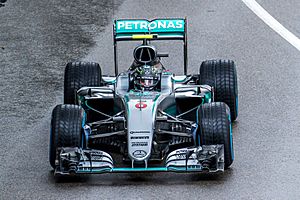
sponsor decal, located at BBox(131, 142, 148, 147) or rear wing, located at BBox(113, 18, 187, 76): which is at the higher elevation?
rear wing, located at BBox(113, 18, 187, 76)

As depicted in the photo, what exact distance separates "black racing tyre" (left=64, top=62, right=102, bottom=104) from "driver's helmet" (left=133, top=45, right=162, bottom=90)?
24.8 inches

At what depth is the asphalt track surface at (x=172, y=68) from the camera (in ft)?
45.1

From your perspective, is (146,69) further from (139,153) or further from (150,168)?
(150,168)

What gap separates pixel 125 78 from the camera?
1538 centimetres

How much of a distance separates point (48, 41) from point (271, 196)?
946 cm

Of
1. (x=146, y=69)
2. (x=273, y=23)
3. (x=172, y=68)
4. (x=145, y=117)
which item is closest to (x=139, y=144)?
(x=145, y=117)

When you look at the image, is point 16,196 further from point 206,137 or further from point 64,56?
A: point 64,56

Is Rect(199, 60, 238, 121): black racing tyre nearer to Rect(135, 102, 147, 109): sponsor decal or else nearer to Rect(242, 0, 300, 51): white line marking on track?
Rect(135, 102, 147, 109): sponsor decal

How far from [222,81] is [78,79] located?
191cm

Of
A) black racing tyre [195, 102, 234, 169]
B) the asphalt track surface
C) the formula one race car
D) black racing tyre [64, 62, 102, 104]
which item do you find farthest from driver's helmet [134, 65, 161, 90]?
the asphalt track surface

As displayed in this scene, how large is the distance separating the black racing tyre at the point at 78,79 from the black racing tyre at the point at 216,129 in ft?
7.42

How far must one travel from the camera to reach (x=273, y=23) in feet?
73.5

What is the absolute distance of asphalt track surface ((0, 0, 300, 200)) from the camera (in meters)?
13.7

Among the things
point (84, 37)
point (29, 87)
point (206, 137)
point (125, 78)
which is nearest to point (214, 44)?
point (84, 37)
